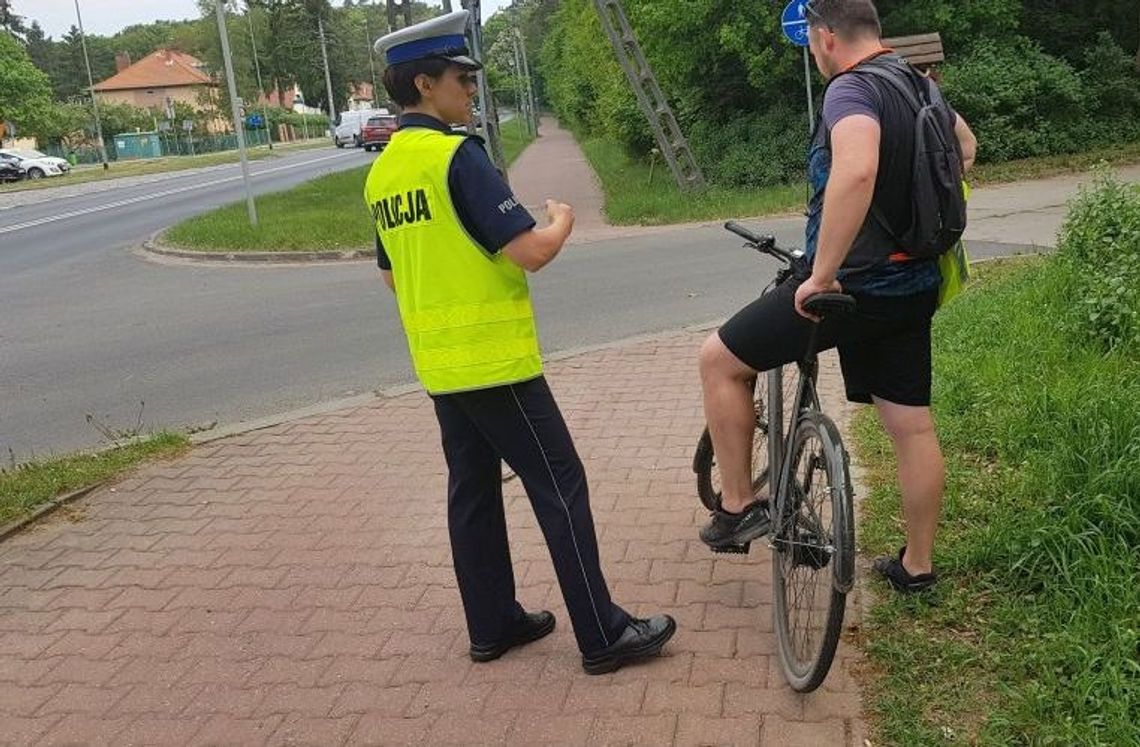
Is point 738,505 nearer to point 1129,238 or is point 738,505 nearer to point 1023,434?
point 1023,434

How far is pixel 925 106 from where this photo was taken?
274cm

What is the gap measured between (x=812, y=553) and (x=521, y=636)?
3.36 ft

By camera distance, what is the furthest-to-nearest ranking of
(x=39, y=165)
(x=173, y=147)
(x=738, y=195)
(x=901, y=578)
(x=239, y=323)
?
(x=173, y=147), (x=39, y=165), (x=738, y=195), (x=239, y=323), (x=901, y=578)

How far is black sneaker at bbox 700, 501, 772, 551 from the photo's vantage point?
335 centimetres

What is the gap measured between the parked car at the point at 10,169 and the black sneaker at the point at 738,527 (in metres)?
50.7

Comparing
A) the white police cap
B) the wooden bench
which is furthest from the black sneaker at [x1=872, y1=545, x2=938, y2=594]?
the wooden bench

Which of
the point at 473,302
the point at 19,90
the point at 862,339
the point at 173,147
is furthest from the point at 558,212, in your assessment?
the point at 173,147

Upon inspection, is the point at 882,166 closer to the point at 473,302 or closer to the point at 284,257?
the point at 473,302

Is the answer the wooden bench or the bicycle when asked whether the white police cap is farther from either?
the wooden bench

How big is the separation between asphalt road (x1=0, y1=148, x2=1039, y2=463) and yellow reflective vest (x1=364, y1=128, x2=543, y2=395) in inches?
158

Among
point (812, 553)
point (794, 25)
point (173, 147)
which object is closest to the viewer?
point (812, 553)

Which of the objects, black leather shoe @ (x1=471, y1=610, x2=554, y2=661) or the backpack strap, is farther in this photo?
black leather shoe @ (x1=471, y1=610, x2=554, y2=661)

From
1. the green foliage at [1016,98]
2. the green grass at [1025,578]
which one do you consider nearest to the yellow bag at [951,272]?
the green grass at [1025,578]

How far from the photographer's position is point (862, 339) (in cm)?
296
